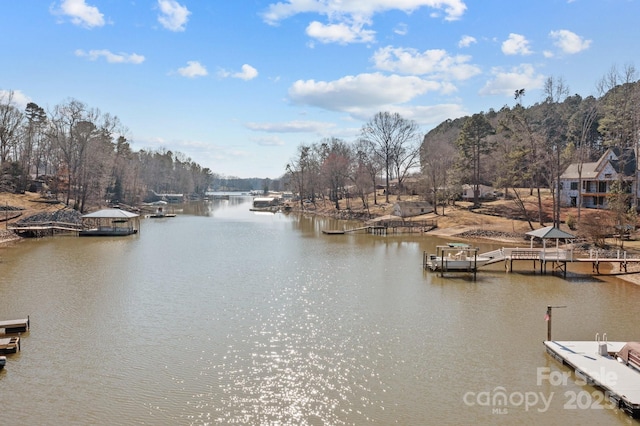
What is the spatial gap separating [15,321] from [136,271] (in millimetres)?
14541

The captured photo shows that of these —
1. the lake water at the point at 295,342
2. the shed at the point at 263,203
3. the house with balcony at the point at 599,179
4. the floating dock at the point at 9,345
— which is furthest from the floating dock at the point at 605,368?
the shed at the point at 263,203

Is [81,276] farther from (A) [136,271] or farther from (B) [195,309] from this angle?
(B) [195,309]

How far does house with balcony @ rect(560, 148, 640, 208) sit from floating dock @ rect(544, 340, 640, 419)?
45307mm

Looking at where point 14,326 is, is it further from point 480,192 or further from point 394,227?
point 480,192

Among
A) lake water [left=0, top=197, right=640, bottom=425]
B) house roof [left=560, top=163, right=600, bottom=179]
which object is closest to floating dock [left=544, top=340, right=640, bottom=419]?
lake water [left=0, top=197, right=640, bottom=425]

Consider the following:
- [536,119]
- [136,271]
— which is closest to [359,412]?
[136,271]

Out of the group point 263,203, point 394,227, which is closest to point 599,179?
point 394,227

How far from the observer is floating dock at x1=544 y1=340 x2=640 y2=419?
14328 millimetres

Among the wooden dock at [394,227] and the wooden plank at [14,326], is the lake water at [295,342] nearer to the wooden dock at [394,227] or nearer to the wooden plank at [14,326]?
the wooden plank at [14,326]

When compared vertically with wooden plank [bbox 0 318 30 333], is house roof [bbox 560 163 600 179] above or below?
above

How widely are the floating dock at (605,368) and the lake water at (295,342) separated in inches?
16.4

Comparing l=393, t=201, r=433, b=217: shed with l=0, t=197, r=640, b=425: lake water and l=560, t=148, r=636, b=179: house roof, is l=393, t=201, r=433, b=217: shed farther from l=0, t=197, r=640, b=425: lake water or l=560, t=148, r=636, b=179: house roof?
l=0, t=197, r=640, b=425: lake water

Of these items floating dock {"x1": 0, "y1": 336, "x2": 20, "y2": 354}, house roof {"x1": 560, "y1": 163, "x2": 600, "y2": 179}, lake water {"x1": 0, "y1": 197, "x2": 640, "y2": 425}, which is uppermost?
house roof {"x1": 560, "y1": 163, "x2": 600, "y2": 179}

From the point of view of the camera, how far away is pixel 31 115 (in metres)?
91.3
